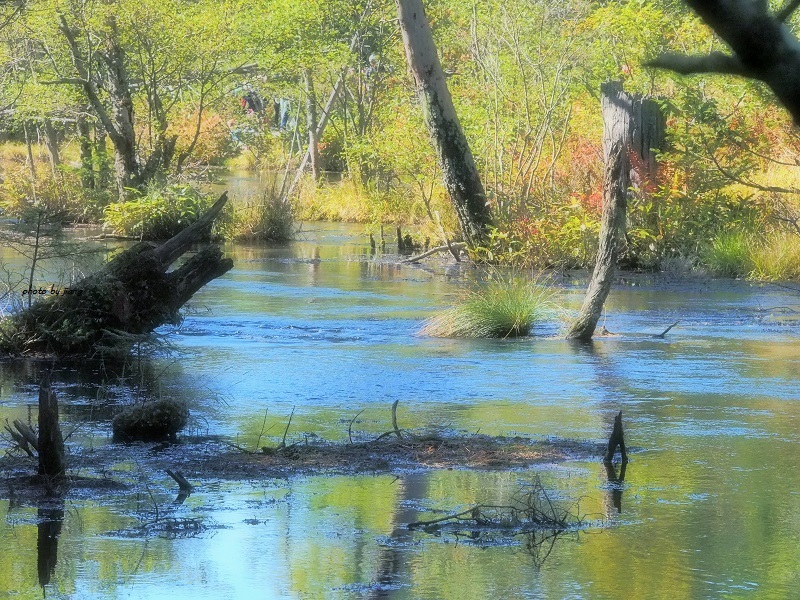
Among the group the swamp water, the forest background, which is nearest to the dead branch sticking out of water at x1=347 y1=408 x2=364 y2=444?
the swamp water

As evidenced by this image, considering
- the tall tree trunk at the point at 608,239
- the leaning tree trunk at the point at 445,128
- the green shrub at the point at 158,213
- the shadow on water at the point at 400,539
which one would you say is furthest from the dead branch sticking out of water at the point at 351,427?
the green shrub at the point at 158,213

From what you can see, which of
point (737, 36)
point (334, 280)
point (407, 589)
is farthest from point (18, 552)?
point (334, 280)

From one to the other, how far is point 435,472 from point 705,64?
6.70 meters

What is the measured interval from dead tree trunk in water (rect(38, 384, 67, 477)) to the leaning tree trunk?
656 inches

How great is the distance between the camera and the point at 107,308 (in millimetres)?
14125

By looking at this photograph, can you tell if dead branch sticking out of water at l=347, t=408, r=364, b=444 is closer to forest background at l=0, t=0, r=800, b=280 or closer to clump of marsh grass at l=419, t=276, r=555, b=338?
forest background at l=0, t=0, r=800, b=280

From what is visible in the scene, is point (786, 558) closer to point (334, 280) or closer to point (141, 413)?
point (141, 413)

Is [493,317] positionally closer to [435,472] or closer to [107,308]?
[107,308]

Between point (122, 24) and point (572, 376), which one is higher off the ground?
point (122, 24)

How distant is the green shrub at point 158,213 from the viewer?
28000 millimetres

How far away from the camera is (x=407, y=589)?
6160mm

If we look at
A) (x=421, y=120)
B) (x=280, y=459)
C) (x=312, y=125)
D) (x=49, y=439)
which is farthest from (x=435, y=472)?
(x=312, y=125)

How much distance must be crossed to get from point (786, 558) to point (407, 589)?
6.70 feet

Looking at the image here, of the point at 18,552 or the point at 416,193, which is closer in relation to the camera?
the point at 18,552
